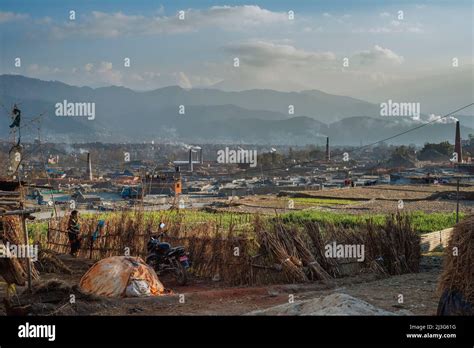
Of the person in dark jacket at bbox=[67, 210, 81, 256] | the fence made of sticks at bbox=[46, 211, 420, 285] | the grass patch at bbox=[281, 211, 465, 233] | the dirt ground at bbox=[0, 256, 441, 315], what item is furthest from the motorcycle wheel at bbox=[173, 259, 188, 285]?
the grass patch at bbox=[281, 211, 465, 233]

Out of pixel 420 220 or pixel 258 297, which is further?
pixel 420 220

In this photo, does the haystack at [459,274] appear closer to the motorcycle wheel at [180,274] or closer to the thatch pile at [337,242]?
the thatch pile at [337,242]

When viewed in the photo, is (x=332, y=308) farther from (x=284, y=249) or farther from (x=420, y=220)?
(x=420, y=220)

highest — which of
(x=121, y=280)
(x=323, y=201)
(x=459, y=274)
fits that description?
(x=459, y=274)

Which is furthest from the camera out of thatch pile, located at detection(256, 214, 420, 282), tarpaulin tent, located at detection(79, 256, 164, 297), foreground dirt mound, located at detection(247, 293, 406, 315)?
thatch pile, located at detection(256, 214, 420, 282)

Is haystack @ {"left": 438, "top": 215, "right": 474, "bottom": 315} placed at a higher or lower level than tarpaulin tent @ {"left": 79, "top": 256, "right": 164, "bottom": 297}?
higher

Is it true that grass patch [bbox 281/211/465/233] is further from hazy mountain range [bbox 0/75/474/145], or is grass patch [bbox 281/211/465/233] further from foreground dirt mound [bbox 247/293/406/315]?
hazy mountain range [bbox 0/75/474/145]

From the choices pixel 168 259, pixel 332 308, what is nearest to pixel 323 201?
pixel 168 259
